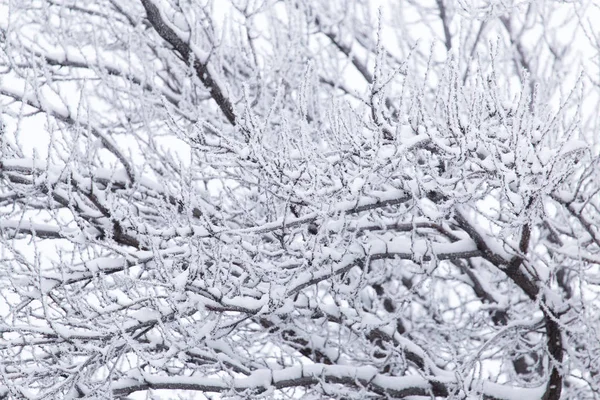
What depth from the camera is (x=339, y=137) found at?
3525mm

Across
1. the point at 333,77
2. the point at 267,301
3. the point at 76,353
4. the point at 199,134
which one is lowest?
the point at 76,353

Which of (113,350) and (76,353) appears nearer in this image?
(113,350)

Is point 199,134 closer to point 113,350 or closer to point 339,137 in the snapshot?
point 339,137

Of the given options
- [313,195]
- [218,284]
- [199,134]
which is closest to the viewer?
[199,134]

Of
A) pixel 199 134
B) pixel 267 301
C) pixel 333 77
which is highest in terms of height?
pixel 333 77

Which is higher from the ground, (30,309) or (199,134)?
(199,134)

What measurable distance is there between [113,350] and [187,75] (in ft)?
7.81

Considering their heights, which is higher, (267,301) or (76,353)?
(267,301)

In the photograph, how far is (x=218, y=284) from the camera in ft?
12.9

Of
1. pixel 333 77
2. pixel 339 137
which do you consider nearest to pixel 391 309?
pixel 333 77

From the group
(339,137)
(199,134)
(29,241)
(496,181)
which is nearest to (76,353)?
(29,241)

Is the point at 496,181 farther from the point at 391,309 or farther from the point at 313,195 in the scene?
the point at 391,309

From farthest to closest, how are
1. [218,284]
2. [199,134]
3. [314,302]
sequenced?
1. [314,302]
2. [218,284]
3. [199,134]

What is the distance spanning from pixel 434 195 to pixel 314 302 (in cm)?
131
